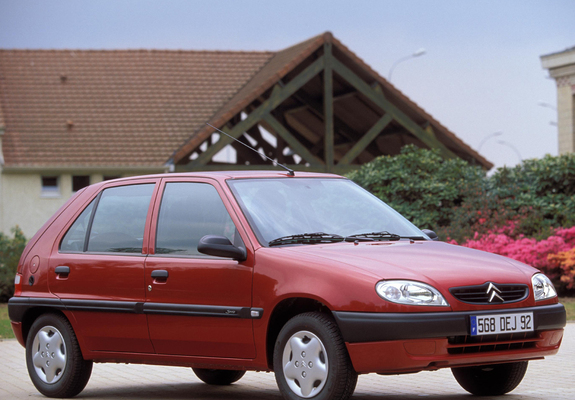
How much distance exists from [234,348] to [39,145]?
27.6 m

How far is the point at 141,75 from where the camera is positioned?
37312 mm

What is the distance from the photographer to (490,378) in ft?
25.3

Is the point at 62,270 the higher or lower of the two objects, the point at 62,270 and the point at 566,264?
the higher

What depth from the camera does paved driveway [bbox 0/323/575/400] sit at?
7918mm

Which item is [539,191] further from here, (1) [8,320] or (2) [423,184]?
(1) [8,320]

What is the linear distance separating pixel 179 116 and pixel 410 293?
2910cm

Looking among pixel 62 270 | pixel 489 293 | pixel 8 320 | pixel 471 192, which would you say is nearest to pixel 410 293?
pixel 489 293

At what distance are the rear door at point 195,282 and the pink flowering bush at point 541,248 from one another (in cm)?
1019

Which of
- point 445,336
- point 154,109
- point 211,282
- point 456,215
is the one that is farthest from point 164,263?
point 154,109

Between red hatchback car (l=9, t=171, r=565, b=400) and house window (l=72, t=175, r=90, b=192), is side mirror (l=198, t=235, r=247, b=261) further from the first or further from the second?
house window (l=72, t=175, r=90, b=192)

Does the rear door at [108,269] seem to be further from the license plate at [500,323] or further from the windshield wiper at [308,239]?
the license plate at [500,323]

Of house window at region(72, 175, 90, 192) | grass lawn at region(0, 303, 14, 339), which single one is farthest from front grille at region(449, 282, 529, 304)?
house window at region(72, 175, 90, 192)

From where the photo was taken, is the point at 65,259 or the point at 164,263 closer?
the point at 164,263

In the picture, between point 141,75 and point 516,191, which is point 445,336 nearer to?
point 516,191
